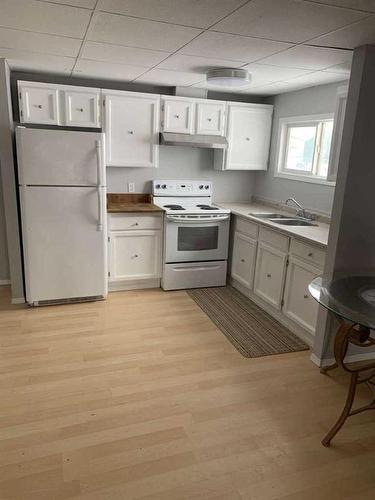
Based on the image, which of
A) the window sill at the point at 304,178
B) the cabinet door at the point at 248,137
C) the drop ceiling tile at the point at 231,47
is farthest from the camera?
the cabinet door at the point at 248,137

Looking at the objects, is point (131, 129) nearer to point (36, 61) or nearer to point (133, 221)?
point (133, 221)

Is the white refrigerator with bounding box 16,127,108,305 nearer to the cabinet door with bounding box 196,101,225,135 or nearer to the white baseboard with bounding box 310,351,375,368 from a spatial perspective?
the cabinet door with bounding box 196,101,225,135

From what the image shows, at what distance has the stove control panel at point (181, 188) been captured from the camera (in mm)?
4445

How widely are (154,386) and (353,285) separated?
1405mm

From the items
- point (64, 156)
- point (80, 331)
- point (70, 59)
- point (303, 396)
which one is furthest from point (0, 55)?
point (303, 396)

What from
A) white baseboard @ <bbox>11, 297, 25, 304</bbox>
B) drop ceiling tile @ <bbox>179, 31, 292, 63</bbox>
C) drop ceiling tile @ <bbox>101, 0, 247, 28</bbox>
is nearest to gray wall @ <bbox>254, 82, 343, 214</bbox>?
drop ceiling tile @ <bbox>179, 31, 292, 63</bbox>

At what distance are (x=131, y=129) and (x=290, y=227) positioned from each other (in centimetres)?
196

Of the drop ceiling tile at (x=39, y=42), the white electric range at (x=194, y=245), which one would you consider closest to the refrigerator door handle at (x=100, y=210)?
the white electric range at (x=194, y=245)

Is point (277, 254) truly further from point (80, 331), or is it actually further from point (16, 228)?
point (16, 228)

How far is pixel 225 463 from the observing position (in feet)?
6.13

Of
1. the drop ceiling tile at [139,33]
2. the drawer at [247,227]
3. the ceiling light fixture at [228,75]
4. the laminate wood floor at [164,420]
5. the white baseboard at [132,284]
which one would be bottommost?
the laminate wood floor at [164,420]

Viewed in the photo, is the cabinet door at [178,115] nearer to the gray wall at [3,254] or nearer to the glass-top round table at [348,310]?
the gray wall at [3,254]

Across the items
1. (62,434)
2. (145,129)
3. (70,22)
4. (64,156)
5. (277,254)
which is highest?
(70,22)

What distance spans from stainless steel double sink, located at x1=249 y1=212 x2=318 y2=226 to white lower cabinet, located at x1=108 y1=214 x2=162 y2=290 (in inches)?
43.4
